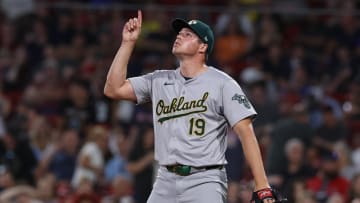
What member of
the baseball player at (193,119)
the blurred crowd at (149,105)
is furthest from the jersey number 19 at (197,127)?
the blurred crowd at (149,105)

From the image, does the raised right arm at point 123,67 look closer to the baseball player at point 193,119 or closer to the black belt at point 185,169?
the baseball player at point 193,119

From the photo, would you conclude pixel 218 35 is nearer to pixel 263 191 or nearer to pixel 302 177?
pixel 302 177

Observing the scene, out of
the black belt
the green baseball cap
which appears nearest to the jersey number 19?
the black belt

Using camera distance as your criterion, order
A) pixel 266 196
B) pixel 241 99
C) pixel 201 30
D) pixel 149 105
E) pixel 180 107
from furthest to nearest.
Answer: pixel 149 105 → pixel 201 30 → pixel 180 107 → pixel 241 99 → pixel 266 196

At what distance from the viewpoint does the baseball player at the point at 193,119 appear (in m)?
6.31

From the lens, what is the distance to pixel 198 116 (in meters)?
6.41

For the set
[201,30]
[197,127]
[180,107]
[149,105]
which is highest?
[201,30]

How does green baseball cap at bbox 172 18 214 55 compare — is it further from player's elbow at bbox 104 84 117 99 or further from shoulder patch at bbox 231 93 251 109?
player's elbow at bbox 104 84 117 99

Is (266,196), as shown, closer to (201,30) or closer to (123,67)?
(201,30)

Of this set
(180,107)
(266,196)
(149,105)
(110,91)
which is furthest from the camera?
(149,105)

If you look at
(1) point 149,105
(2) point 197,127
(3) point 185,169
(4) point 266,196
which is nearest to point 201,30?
(2) point 197,127

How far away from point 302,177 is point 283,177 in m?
0.20

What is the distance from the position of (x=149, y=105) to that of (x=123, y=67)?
6010 mm

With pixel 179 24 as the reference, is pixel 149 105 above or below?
below
